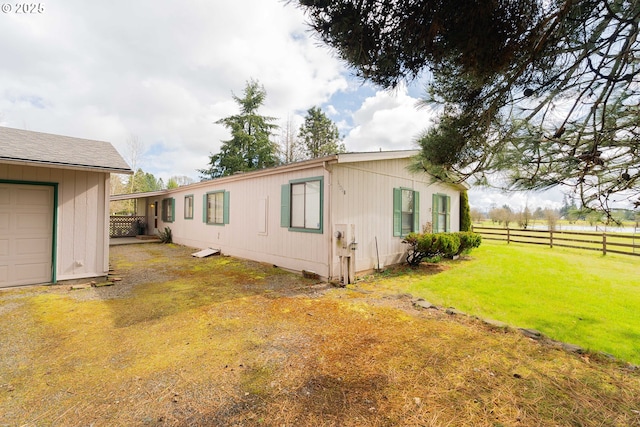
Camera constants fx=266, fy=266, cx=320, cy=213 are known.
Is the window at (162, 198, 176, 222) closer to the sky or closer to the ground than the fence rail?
closer to the sky

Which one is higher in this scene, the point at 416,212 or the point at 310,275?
the point at 416,212

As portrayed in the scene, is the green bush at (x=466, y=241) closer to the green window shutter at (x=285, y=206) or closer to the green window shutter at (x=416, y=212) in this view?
the green window shutter at (x=416, y=212)

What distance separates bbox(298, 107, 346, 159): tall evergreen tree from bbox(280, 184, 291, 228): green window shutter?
18455 millimetres

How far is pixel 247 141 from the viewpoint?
2156 cm

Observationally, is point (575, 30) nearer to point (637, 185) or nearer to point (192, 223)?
point (637, 185)

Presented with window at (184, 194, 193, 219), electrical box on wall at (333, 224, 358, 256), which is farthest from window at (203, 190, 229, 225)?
electrical box on wall at (333, 224, 358, 256)

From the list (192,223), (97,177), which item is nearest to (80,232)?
(97,177)

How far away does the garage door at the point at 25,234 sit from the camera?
17.4 feet

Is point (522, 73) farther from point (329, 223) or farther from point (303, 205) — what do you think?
point (303, 205)

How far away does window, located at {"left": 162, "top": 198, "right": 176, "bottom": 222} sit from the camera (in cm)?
1388

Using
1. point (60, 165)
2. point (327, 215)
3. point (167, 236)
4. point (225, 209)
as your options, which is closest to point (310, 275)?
point (327, 215)

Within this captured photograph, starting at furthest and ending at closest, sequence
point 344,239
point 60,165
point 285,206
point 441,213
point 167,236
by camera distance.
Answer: point 167,236
point 441,213
point 285,206
point 344,239
point 60,165

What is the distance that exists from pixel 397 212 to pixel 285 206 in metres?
3.33

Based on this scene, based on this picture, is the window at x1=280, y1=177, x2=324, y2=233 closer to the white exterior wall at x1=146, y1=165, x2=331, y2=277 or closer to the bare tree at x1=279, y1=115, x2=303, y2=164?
the white exterior wall at x1=146, y1=165, x2=331, y2=277
